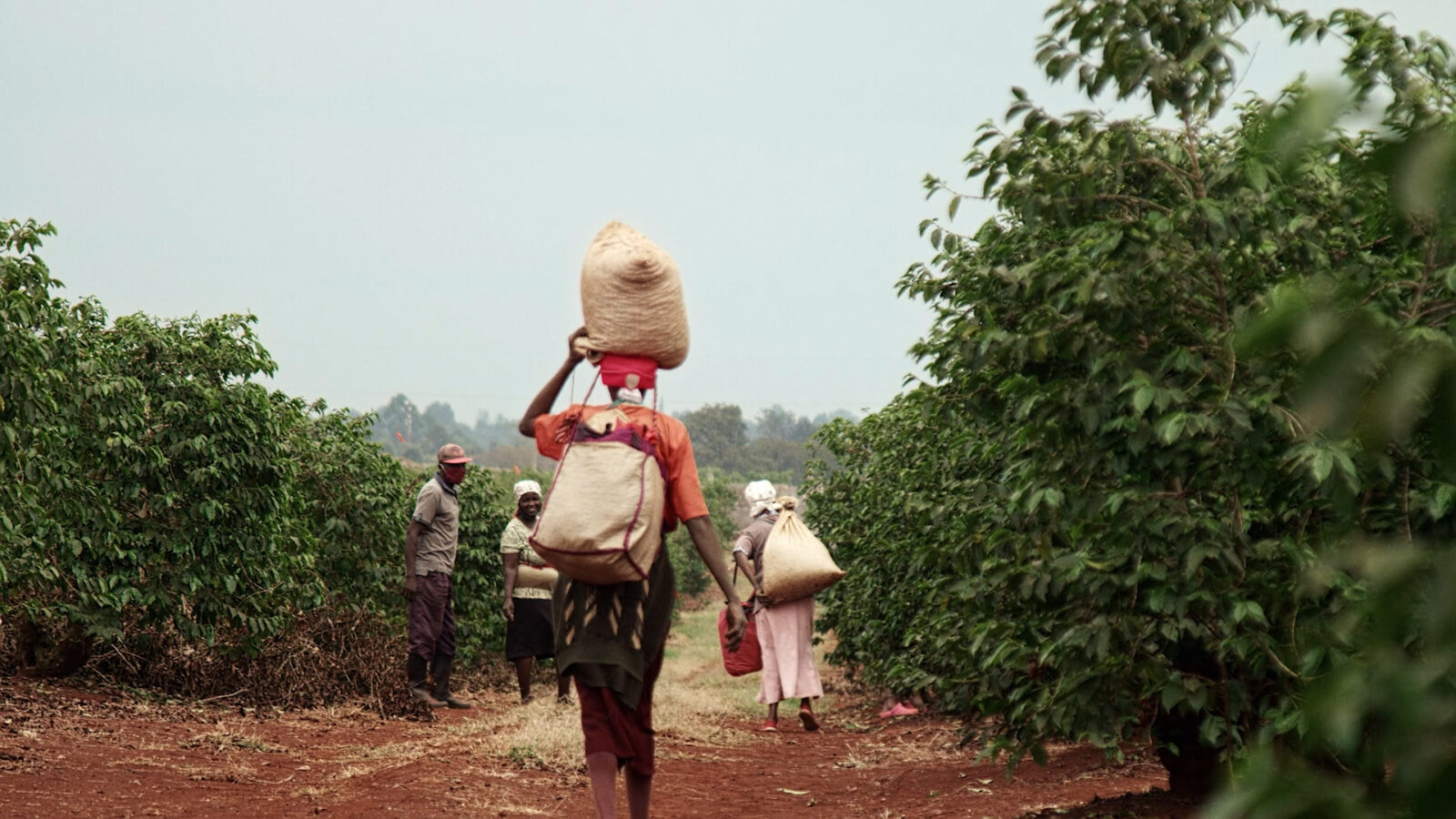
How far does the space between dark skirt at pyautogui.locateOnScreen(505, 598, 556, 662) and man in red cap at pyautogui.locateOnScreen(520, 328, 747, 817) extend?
6.31 meters

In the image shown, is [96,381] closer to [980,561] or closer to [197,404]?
[197,404]

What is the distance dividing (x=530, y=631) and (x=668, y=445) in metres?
6.75

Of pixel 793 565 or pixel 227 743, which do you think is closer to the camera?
pixel 227 743

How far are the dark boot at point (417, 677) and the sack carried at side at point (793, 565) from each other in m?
2.51

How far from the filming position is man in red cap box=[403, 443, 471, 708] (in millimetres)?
9852

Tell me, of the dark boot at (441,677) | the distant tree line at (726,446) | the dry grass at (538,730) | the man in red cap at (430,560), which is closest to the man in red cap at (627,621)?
the dry grass at (538,730)

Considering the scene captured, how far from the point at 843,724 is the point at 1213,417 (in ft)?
25.7

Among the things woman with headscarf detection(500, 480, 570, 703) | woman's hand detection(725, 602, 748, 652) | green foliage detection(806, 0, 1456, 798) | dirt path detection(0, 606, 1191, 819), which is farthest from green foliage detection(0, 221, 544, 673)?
green foliage detection(806, 0, 1456, 798)

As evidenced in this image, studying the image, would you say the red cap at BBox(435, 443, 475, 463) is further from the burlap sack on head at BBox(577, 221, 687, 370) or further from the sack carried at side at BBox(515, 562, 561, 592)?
the burlap sack on head at BBox(577, 221, 687, 370)

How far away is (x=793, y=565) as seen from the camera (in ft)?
34.4

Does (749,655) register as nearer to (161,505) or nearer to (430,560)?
(430,560)

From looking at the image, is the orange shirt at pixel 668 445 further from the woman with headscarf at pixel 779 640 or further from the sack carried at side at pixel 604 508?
the woman with headscarf at pixel 779 640

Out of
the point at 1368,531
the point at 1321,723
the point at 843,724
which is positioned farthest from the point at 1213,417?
the point at 843,724

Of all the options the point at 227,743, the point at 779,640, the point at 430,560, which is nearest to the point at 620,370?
the point at 227,743
